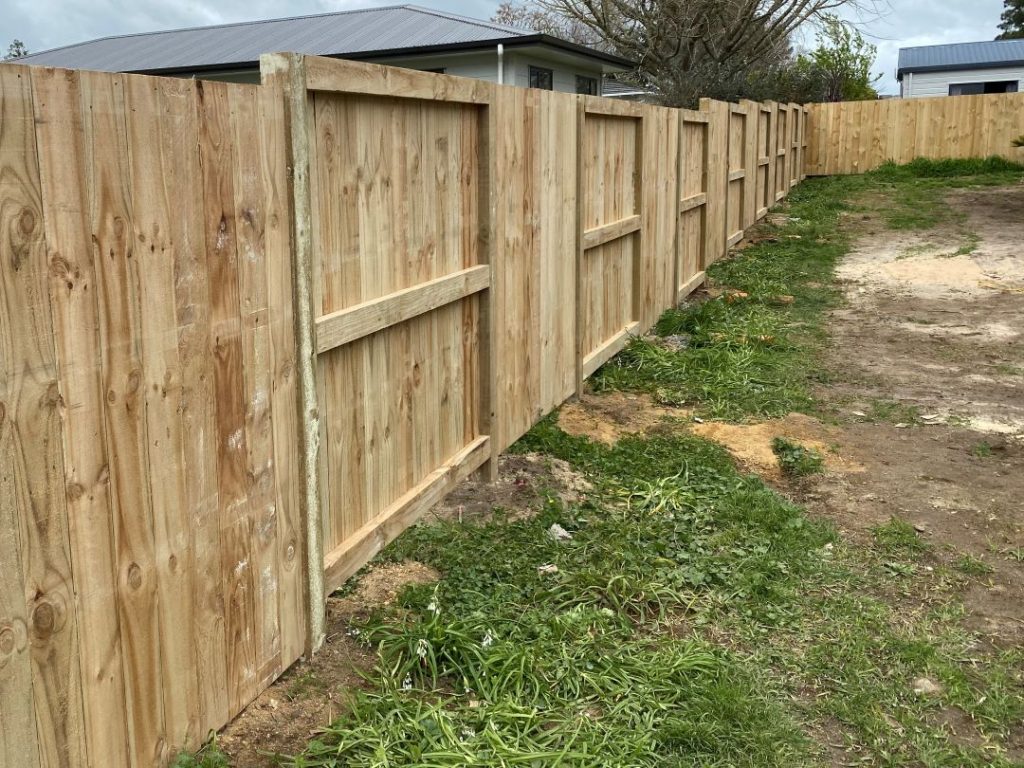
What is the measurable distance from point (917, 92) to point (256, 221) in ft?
158

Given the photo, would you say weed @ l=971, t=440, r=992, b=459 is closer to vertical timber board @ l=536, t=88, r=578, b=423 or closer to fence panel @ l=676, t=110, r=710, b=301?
vertical timber board @ l=536, t=88, r=578, b=423

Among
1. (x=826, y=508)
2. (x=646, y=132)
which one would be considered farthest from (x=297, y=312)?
(x=646, y=132)

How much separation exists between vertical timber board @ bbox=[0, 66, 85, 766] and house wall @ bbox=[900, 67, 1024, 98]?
4808 cm

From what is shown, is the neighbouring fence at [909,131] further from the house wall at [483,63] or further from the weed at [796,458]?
the weed at [796,458]

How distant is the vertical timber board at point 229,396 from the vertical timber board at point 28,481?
63 centimetres

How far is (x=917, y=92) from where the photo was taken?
45219 millimetres

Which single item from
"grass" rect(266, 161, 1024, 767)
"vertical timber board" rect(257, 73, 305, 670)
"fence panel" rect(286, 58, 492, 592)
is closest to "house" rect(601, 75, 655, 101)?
"fence panel" rect(286, 58, 492, 592)

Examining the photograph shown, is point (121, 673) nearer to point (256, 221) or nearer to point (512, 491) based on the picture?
point (256, 221)

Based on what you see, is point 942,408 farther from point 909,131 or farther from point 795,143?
point 909,131

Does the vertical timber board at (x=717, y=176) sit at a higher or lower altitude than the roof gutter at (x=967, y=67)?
lower

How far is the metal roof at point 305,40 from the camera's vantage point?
21016mm

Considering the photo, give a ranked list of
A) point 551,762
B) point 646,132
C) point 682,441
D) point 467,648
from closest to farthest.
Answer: point 551,762
point 467,648
point 682,441
point 646,132

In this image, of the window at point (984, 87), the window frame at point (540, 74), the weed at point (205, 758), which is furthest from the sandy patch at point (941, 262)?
the window at point (984, 87)

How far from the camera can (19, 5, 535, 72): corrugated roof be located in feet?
70.5
